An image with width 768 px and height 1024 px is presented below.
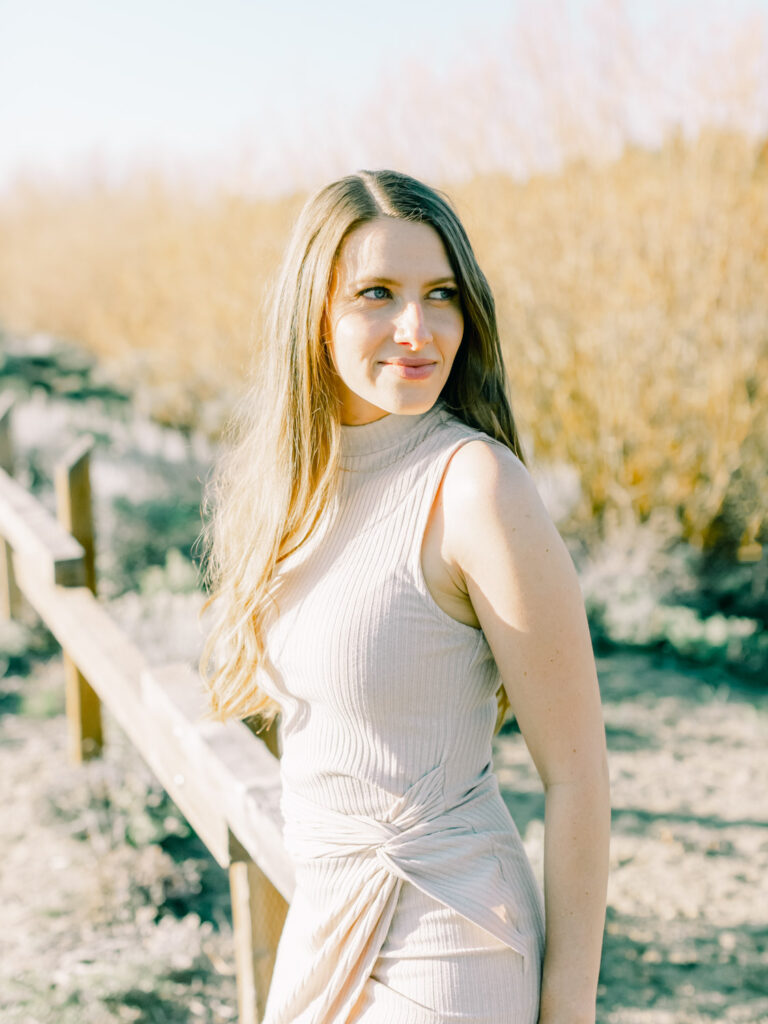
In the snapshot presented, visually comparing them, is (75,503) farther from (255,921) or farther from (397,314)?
(397,314)

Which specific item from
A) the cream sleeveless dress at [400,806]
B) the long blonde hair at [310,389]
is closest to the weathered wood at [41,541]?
the long blonde hair at [310,389]

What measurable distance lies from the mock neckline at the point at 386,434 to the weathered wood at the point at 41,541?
7.36 ft

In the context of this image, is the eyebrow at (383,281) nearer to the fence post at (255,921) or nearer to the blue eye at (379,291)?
the blue eye at (379,291)

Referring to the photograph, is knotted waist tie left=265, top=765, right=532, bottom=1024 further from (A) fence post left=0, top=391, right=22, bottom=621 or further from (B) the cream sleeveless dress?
(A) fence post left=0, top=391, right=22, bottom=621

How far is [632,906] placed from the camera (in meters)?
3.13

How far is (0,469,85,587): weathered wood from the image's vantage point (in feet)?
10.9

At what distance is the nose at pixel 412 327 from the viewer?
48.4 inches

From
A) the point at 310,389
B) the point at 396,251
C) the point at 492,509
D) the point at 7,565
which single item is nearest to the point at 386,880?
the point at 492,509

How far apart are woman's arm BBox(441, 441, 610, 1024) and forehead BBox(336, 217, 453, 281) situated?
278 millimetres

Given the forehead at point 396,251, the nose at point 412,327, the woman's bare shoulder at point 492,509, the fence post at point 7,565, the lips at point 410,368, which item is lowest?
the fence post at point 7,565

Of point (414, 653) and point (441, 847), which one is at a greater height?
point (414, 653)

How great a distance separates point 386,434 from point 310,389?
156 millimetres

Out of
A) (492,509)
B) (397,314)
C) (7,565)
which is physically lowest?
(7,565)

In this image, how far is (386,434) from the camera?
1.34 meters
